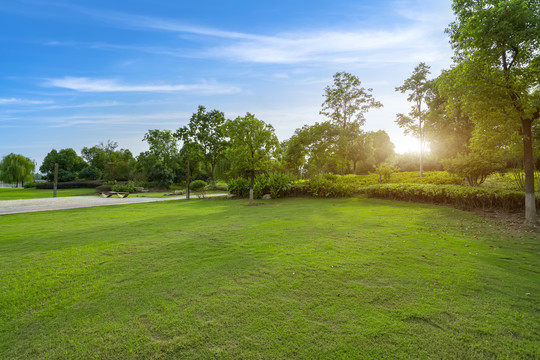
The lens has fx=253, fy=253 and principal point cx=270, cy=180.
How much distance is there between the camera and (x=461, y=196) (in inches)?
399

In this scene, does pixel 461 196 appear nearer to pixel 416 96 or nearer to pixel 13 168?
pixel 416 96

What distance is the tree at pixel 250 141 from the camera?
43.5ft

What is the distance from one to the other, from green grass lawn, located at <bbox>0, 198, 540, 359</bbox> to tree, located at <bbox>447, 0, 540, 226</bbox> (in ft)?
13.5

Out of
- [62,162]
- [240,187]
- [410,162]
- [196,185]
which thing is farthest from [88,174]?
[410,162]

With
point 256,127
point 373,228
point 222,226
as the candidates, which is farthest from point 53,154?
point 373,228

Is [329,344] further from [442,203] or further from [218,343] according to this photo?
[442,203]

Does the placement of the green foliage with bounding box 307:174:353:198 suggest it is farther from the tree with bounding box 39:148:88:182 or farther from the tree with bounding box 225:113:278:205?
the tree with bounding box 39:148:88:182

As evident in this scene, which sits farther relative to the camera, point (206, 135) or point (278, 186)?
point (206, 135)

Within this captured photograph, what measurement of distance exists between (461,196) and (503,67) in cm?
474

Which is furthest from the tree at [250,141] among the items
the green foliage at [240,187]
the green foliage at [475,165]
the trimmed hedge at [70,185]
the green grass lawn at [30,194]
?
the trimmed hedge at [70,185]

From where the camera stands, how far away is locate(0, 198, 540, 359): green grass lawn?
2.24 m

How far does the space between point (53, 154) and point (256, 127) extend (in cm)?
5759

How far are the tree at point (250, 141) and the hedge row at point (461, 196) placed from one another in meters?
6.65

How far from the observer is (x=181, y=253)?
Result: 15.9 ft
